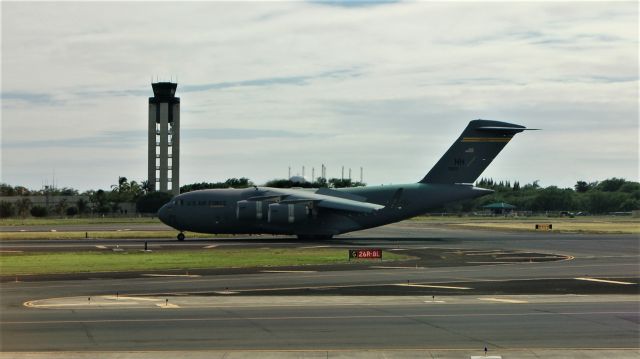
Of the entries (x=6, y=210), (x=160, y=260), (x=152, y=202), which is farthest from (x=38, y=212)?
(x=160, y=260)

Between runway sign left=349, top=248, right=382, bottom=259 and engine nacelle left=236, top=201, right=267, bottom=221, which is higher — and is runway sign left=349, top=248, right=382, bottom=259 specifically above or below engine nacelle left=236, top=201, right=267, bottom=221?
below

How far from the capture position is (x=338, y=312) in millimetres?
23281

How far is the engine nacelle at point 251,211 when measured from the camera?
62.8 metres

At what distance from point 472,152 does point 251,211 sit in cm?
1907

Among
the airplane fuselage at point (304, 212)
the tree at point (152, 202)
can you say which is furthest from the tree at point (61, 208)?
the airplane fuselage at point (304, 212)

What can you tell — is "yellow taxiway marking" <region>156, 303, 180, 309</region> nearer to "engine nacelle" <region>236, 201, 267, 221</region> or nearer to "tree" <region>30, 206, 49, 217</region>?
"engine nacelle" <region>236, 201, 267, 221</region>

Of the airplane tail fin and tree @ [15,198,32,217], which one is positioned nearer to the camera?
the airplane tail fin

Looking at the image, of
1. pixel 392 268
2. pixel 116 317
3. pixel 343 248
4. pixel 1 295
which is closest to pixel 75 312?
pixel 116 317

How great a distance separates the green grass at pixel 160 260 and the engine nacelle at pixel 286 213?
11.4 m

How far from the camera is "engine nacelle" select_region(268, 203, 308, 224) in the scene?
62469 mm

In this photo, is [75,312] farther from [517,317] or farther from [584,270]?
[584,270]

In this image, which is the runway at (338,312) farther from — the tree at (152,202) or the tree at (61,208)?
the tree at (61,208)

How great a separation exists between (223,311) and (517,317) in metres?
8.73

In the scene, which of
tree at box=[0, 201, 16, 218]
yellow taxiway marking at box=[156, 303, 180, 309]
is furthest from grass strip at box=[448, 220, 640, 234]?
tree at box=[0, 201, 16, 218]
